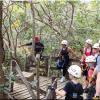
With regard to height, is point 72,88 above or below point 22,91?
above

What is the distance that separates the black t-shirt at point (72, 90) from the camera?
19.1ft

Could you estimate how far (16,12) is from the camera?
46.2 ft

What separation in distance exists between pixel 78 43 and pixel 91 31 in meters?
1.02

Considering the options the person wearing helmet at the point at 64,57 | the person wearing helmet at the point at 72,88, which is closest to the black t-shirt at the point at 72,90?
the person wearing helmet at the point at 72,88

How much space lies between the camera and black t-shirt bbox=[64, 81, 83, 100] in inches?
230

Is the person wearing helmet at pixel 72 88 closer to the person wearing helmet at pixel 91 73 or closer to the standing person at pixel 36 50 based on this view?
the person wearing helmet at pixel 91 73

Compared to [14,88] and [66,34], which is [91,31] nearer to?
[66,34]

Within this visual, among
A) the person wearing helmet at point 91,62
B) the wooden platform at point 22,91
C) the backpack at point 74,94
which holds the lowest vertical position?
the wooden platform at point 22,91

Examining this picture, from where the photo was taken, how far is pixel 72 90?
230 inches

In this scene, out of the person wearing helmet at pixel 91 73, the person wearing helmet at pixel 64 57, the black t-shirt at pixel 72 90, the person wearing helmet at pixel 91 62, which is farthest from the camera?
the person wearing helmet at pixel 64 57

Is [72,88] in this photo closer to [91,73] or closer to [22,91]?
[91,73]

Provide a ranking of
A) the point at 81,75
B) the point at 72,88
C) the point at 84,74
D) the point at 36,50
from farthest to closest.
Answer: the point at 36,50 → the point at 84,74 → the point at 81,75 → the point at 72,88

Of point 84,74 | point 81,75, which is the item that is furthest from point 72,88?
point 84,74

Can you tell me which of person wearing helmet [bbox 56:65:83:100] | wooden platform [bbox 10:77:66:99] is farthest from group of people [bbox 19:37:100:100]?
wooden platform [bbox 10:77:66:99]
